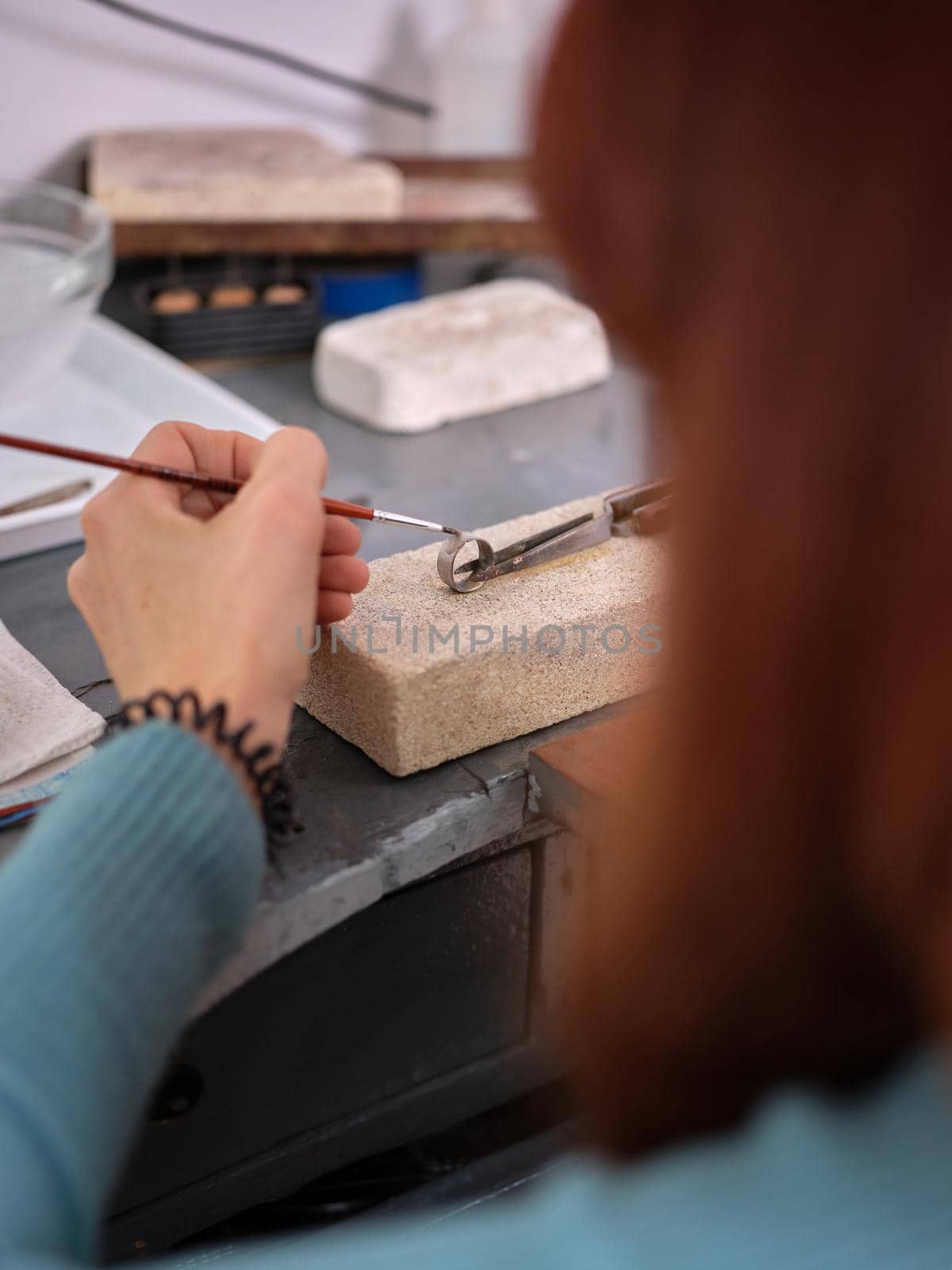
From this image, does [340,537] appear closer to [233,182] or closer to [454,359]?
[454,359]

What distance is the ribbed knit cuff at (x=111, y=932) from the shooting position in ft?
1.69

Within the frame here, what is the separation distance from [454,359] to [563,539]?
57 cm

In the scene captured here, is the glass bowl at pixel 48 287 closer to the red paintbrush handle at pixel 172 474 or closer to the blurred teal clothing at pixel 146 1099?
the red paintbrush handle at pixel 172 474

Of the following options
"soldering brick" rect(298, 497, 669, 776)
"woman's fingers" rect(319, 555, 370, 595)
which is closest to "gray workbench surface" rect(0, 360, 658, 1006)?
"soldering brick" rect(298, 497, 669, 776)

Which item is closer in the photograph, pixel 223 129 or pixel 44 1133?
pixel 44 1133

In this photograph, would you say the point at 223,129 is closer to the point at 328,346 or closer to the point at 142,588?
the point at 328,346

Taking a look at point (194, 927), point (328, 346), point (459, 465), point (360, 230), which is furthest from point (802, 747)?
point (360, 230)

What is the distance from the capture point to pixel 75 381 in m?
1.44

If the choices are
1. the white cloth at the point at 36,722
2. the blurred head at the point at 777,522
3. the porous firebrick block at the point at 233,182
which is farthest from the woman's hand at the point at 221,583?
the porous firebrick block at the point at 233,182

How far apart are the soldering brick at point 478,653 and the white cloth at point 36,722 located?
152 millimetres

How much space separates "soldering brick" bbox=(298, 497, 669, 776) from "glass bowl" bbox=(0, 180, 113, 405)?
55 centimetres

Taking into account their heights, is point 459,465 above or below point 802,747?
below

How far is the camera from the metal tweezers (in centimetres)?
88

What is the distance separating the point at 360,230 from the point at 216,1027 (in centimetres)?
116
